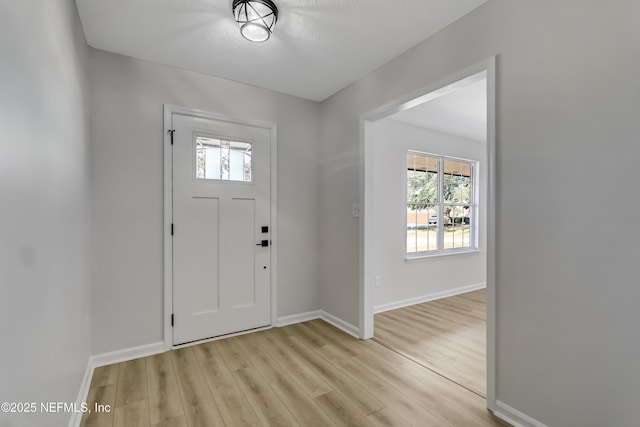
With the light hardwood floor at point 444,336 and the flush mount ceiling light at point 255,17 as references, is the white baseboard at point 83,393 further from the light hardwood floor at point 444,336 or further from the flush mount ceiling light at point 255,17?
the flush mount ceiling light at point 255,17

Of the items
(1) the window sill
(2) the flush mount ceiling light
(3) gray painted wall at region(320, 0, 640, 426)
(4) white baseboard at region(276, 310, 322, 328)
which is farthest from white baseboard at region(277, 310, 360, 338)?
(2) the flush mount ceiling light

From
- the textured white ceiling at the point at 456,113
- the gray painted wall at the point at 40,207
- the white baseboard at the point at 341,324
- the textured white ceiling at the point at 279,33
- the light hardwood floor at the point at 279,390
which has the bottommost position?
the light hardwood floor at the point at 279,390

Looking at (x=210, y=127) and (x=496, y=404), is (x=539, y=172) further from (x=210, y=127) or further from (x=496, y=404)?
(x=210, y=127)

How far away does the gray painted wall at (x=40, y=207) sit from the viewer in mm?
954

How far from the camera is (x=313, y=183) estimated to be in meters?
3.59

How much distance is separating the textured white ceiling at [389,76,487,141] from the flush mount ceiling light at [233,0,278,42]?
6.14 ft

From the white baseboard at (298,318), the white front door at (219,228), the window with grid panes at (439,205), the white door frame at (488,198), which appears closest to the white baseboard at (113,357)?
the white front door at (219,228)

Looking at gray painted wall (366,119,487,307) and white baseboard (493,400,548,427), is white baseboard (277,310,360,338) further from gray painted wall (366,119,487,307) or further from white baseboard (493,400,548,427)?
white baseboard (493,400,548,427)

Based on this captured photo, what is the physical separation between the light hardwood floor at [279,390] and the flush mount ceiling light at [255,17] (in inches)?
98.4

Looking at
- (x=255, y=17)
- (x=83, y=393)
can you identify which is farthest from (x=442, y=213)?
(x=83, y=393)

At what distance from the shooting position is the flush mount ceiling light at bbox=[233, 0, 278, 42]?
6.24ft

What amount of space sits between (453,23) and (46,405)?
3.13 meters

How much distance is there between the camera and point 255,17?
6.48 feet

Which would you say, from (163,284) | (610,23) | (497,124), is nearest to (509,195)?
(497,124)
